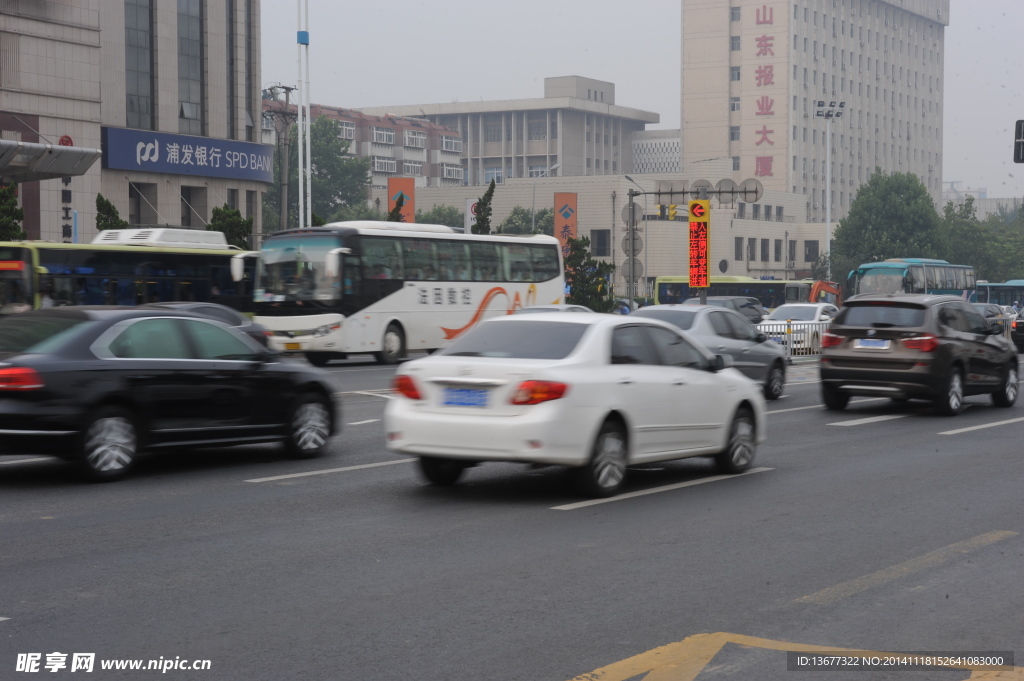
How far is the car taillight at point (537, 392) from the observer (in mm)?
9414

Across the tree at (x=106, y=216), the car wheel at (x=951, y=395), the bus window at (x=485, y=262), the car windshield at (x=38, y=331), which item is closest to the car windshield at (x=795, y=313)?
the bus window at (x=485, y=262)

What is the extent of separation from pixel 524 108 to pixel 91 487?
162 metres

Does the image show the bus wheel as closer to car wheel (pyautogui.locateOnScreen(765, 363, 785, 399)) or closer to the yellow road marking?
car wheel (pyautogui.locateOnScreen(765, 363, 785, 399))

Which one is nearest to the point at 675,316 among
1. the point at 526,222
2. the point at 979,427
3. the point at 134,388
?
the point at 979,427

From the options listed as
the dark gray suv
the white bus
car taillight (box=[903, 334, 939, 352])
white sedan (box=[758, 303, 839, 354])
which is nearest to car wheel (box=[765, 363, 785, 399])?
the dark gray suv

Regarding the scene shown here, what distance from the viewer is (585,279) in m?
48.2

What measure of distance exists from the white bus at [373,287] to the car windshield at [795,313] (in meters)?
9.31

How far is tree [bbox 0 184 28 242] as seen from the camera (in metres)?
33.4

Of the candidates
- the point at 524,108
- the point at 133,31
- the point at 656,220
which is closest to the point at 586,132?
the point at 524,108

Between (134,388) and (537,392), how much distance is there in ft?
11.8

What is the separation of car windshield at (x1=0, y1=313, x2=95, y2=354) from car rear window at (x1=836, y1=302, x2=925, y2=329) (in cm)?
1104

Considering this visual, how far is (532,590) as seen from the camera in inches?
264

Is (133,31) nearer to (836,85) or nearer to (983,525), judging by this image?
(983,525)

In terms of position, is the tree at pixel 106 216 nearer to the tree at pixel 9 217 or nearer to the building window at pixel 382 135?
the tree at pixel 9 217
